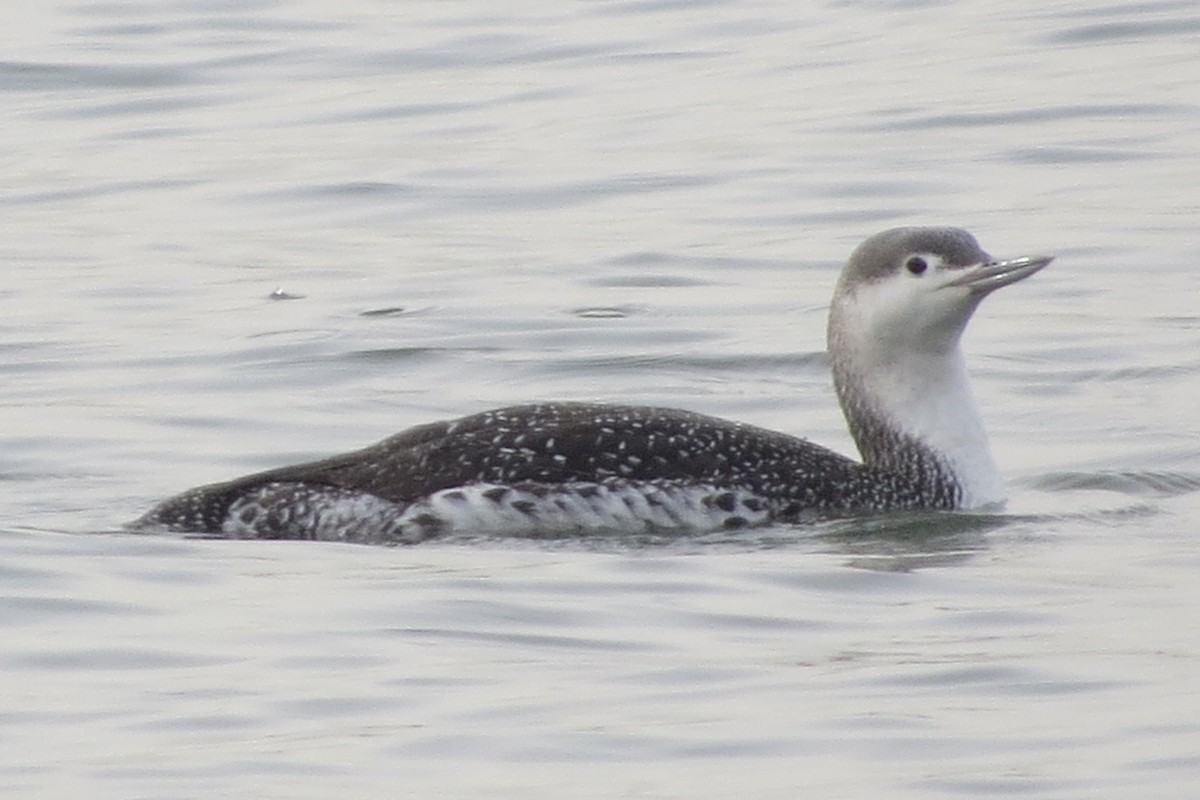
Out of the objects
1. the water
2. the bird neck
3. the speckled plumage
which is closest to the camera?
the water

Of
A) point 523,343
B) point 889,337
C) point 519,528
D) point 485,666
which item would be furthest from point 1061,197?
point 485,666

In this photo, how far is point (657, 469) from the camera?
10172 mm

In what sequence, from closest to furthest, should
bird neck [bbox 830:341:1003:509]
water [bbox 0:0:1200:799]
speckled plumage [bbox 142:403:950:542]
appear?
water [bbox 0:0:1200:799], speckled plumage [bbox 142:403:950:542], bird neck [bbox 830:341:1003:509]

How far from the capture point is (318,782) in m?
7.09

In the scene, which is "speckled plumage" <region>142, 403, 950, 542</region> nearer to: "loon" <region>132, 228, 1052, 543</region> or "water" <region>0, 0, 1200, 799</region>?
"loon" <region>132, 228, 1052, 543</region>

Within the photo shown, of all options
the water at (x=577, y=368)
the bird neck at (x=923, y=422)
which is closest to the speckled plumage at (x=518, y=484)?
the water at (x=577, y=368)

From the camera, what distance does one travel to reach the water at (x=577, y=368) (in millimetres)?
7555

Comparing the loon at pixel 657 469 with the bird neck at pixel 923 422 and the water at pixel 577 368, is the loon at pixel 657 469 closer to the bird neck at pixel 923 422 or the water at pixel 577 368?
the bird neck at pixel 923 422

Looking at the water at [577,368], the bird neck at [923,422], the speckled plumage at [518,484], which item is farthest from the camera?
the bird neck at [923,422]

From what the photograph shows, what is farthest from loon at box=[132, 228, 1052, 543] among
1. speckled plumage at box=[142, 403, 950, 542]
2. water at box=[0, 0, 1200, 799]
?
water at box=[0, 0, 1200, 799]

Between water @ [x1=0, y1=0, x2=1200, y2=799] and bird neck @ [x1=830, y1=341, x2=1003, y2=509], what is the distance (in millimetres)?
199

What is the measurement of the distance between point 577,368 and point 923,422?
2.68 meters

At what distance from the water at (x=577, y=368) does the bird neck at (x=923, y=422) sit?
20 centimetres

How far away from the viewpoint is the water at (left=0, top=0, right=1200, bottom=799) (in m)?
7.55
